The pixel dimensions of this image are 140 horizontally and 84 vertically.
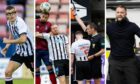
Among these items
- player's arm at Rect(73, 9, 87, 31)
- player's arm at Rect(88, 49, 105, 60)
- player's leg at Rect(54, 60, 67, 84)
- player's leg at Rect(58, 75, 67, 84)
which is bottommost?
player's leg at Rect(58, 75, 67, 84)

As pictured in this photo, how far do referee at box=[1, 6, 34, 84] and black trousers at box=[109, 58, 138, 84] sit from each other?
7.10 feet

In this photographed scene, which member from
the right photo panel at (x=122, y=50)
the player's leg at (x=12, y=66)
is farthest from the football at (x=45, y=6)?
the right photo panel at (x=122, y=50)

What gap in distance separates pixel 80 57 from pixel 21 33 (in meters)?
1.24

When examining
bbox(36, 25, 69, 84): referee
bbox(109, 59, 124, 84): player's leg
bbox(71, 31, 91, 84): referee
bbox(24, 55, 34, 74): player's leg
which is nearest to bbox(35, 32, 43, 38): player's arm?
bbox(36, 25, 69, 84): referee

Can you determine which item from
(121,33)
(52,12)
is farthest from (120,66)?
(52,12)

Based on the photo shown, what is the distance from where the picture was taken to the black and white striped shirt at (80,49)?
7.68 m

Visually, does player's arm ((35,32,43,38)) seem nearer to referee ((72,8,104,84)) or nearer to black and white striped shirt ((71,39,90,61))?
black and white striped shirt ((71,39,90,61))

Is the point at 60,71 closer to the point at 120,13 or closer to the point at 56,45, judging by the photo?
the point at 56,45

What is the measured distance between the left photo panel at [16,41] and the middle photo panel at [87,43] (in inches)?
32.1

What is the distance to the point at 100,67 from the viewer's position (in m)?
7.75

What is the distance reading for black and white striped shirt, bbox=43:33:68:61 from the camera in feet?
25.3

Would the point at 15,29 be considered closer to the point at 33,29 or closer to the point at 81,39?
the point at 33,29

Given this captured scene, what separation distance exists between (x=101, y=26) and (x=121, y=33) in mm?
1628

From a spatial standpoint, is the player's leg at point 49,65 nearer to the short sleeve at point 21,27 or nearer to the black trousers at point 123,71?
the short sleeve at point 21,27
